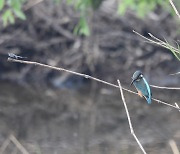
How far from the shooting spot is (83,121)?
670 cm

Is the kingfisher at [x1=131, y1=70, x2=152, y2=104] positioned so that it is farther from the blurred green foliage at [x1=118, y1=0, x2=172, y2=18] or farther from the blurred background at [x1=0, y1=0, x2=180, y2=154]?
the blurred background at [x1=0, y1=0, x2=180, y2=154]

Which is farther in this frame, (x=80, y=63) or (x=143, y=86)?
(x=80, y=63)

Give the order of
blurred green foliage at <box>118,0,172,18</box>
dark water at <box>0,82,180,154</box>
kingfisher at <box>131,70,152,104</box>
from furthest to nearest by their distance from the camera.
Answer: dark water at <box>0,82,180,154</box> → blurred green foliage at <box>118,0,172,18</box> → kingfisher at <box>131,70,152,104</box>

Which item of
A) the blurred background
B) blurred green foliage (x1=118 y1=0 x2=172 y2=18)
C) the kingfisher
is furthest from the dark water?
the kingfisher

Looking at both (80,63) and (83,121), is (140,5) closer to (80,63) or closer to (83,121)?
(83,121)

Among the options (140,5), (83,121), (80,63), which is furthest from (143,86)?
(80,63)

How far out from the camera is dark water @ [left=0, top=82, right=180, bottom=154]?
5492 millimetres

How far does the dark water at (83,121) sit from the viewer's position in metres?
5.49

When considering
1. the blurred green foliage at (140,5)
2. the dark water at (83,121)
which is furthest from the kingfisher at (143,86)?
the blurred green foliage at (140,5)

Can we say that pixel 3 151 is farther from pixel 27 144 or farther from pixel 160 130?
pixel 160 130

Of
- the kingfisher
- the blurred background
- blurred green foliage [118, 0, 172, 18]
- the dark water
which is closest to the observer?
the kingfisher

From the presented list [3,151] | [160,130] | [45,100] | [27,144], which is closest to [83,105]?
[45,100]

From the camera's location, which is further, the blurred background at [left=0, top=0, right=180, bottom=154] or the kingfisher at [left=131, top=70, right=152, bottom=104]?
the blurred background at [left=0, top=0, right=180, bottom=154]

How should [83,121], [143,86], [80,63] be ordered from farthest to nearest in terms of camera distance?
[80,63] < [83,121] < [143,86]
